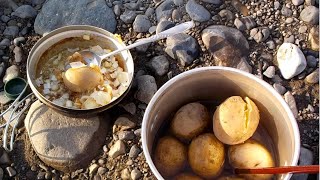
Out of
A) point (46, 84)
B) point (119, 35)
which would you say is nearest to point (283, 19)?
point (119, 35)

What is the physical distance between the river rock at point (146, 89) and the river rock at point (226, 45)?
23 centimetres

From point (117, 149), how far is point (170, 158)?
249 millimetres

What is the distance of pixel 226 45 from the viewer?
1710 mm

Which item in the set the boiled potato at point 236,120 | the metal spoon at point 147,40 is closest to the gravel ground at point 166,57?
the metal spoon at point 147,40

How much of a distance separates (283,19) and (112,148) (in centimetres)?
75

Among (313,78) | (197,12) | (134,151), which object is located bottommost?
(134,151)

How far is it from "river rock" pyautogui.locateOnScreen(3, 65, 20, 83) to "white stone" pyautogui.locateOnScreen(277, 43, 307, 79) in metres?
0.87

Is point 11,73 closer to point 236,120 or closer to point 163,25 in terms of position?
point 163,25

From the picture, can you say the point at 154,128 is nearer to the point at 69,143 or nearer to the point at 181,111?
the point at 181,111

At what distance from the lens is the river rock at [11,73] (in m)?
1.71

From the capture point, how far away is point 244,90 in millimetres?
1382

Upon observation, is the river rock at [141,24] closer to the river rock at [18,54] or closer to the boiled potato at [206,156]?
the river rock at [18,54]

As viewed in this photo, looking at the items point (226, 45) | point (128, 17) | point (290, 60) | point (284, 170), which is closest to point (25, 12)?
point (128, 17)

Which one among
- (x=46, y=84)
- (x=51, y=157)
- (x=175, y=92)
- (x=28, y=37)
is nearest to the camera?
(x=175, y=92)
